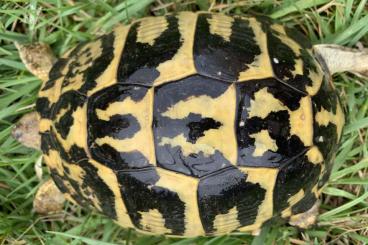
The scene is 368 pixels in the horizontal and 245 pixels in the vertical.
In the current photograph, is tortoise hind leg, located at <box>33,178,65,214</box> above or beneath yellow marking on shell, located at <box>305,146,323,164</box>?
beneath

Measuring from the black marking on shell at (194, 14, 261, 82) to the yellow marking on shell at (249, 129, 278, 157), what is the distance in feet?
0.74

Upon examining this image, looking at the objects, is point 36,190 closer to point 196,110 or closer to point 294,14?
point 196,110

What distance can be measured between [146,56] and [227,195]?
0.62 meters

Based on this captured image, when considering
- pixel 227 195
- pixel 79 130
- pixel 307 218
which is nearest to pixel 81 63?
pixel 79 130

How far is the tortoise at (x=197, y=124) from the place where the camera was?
1954mm

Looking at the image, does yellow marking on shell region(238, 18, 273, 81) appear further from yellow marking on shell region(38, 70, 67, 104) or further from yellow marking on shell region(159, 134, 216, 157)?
yellow marking on shell region(38, 70, 67, 104)

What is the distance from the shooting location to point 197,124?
1938 mm

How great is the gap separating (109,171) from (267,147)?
616 millimetres

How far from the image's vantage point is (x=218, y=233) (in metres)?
2.24

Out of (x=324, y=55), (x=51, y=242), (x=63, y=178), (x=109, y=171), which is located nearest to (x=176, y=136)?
(x=109, y=171)

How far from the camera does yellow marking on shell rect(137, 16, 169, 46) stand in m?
2.15

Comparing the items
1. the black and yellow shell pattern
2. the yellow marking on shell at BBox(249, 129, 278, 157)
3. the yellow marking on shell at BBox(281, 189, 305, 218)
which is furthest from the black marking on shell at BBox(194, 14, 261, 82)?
the yellow marking on shell at BBox(281, 189, 305, 218)

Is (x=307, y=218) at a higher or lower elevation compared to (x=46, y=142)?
lower

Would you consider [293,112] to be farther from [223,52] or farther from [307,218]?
[307,218]
